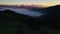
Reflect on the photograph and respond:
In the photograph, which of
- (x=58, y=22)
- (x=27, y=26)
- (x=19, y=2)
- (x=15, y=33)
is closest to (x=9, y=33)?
(x=15, y=33)

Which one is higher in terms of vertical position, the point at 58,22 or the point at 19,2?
the point at 19,2

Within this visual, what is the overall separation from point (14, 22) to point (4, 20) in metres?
0.08

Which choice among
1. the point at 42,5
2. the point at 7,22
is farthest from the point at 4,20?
the point at 42,5

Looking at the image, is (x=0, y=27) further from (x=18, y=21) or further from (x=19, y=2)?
(x=19, y=2)

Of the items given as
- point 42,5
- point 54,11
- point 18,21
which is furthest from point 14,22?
point 42,5

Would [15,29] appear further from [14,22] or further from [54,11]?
[54,11]

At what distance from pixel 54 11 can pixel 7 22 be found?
0.37 m

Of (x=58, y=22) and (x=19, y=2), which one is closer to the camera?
(x=58, y=22)

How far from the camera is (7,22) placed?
92 centimetres

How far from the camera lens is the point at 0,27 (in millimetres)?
919

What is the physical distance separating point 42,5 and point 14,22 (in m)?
0.46

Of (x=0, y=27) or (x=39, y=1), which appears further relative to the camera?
(x=39, y=1)

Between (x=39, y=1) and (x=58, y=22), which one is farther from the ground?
(x=39, y=1)

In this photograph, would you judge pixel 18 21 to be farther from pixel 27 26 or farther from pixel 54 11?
pixel 54 11
